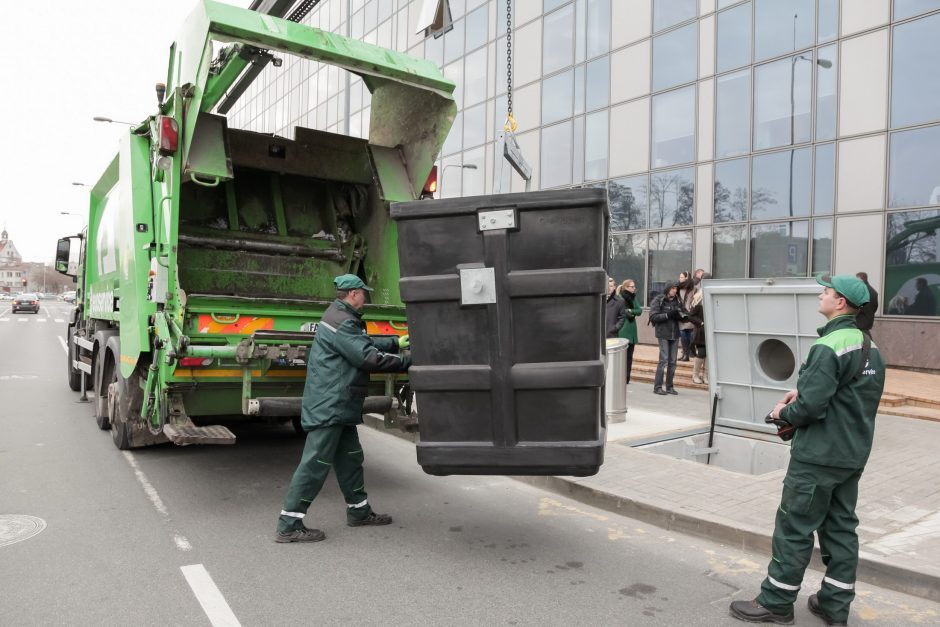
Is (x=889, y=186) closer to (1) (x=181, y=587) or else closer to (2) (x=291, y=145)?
(2) (x=291, y=145)

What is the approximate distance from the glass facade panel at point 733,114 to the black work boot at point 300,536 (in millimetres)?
12212

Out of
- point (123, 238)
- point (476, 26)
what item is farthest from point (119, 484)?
point (476, 26)

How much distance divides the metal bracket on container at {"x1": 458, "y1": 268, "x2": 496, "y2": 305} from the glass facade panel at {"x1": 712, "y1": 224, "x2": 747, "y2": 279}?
11299 mm

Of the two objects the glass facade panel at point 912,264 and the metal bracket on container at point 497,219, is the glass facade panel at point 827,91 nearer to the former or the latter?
the glass facade panel at point 912,264

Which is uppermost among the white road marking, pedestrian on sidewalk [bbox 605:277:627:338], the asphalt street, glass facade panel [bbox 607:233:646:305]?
glass facade panel [bbox 607:233:646:305]

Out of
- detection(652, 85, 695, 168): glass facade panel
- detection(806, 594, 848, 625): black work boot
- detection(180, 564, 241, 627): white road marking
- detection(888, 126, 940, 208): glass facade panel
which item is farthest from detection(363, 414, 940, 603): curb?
detection(652, 85, 695, 168): glass facade panel

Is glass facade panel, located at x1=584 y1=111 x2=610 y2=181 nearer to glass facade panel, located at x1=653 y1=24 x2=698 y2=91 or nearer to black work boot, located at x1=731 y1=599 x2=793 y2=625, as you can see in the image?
glass facade panel, located at x1=653 y1=24 x2=698 y2=91

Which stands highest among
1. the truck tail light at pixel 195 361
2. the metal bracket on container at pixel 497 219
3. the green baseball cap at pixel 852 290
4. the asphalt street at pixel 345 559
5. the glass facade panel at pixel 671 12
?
the glass facade panel at pixel 671 12

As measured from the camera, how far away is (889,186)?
Result: 1152cm

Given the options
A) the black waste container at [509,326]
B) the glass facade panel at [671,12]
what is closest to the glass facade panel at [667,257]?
the glass facade panel at [671,12]

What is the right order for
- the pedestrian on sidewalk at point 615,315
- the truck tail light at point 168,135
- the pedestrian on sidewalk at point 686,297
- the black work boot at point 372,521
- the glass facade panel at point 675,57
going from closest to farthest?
1. the black work boot at point 372,521
2. the truck tail light at point 168,135
3. the pedestrian on sidewalk at point 615,315
4. the pedestrian on sidewalk at point 686,297
5. the glass facade panel at point 675,57

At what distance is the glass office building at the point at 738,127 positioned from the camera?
447 inches

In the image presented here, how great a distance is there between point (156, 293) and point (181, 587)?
7.61 feet

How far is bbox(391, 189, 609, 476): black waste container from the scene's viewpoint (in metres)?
3.39
